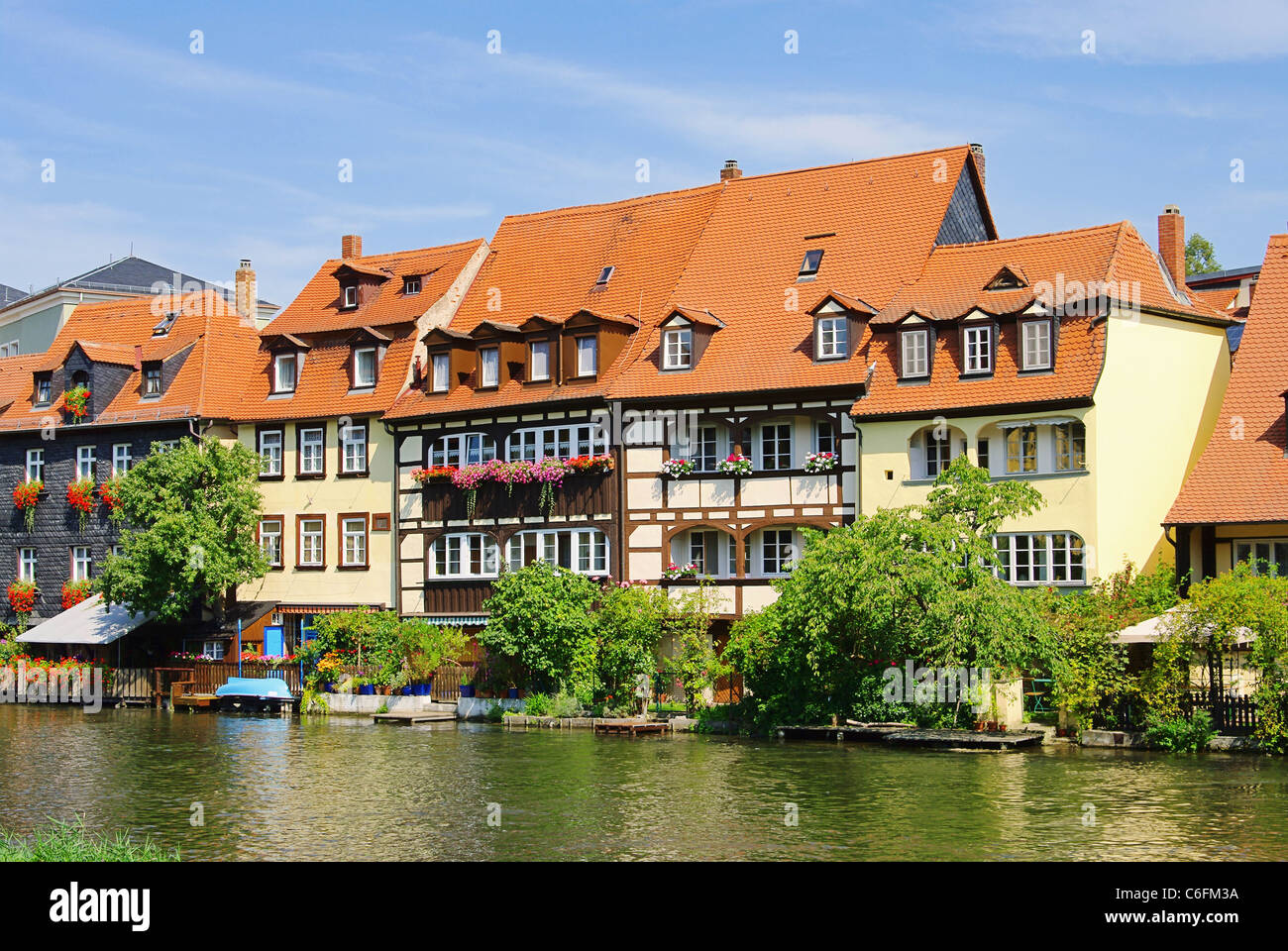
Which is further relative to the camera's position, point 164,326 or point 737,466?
point 164,326

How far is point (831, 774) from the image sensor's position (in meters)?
29.0

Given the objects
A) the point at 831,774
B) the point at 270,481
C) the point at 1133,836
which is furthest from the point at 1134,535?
the point at 270,481

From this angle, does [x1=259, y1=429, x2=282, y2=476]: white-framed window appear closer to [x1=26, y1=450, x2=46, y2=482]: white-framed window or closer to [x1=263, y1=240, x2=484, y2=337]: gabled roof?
[x1=263, y1=240, x2=484, y2=337]: gabled roof

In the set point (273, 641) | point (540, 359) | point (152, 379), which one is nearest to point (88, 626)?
point (273, 641)

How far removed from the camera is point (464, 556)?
46.3m

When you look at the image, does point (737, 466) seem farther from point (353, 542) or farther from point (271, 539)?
point (271, 539)

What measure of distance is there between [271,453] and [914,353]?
22.1 metres

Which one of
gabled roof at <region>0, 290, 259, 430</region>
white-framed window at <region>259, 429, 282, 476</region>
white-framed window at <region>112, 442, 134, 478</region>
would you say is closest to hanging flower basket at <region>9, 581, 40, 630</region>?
white-framed window at <region>112, 442, 134, 478</region>

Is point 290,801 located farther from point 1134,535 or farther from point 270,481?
point 270,481

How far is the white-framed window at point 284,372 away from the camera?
5169 centimetres

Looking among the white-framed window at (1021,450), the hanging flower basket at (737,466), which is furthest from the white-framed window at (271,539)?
the white-framed window at (1021,450)
